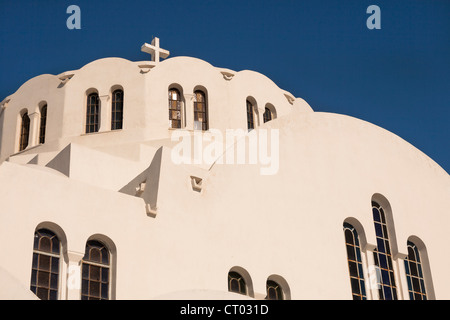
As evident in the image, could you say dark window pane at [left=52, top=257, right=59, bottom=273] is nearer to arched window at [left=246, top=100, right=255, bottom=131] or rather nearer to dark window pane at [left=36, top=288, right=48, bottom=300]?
dark window pane at [left=36, top=288, right=48, bottom=300]

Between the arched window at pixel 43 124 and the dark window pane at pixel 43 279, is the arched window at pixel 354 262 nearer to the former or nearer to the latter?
the dark window pane at pixel 43 279

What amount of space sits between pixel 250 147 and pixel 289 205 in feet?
5.15

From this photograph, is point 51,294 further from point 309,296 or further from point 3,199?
point 309,296

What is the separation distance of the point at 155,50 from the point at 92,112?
3028mm

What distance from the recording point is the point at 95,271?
61.8 feet

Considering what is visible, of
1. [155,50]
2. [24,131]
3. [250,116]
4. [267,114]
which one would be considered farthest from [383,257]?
[24,131]

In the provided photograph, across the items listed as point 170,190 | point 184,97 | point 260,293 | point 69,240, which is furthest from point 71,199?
point 184,97

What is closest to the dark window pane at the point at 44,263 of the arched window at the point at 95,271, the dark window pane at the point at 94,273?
the arched window at the point at 95,271

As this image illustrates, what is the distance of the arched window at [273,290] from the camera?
67.9 ft

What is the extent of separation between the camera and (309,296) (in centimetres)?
2095

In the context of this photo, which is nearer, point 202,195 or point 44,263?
point 44,263

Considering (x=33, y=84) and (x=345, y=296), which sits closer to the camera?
(x=345, y=296)

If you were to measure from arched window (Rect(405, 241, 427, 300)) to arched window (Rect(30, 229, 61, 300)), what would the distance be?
8951mm

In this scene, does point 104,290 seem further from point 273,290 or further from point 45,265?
point 273,290
